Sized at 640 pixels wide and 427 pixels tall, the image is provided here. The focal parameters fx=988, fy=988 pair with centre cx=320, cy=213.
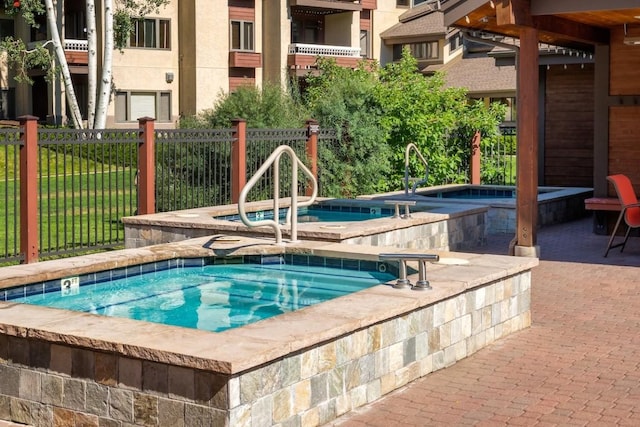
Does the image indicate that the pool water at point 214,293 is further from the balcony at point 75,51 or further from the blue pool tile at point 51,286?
the balcony at point 75,51

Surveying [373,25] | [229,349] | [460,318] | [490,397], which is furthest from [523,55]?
[373,25]

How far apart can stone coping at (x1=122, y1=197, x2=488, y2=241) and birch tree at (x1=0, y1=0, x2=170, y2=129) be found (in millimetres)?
18716

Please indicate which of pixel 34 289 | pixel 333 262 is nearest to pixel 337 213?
pixel 333 262

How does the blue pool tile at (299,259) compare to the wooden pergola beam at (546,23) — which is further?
the wooden pergola beam at (546,23)

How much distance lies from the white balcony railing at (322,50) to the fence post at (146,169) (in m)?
28.5

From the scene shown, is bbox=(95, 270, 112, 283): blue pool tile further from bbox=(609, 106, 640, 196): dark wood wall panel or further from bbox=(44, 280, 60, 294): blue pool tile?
bbox=(609, 106, 640, 196): dark wood wall panel

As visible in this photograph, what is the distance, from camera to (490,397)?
6.46m

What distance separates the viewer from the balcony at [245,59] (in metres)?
39.7

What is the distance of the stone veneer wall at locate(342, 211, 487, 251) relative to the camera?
39.4 feet

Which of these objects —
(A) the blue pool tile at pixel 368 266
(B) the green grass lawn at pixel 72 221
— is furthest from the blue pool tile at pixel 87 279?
(B) the green grass lawn at pixel 72 221

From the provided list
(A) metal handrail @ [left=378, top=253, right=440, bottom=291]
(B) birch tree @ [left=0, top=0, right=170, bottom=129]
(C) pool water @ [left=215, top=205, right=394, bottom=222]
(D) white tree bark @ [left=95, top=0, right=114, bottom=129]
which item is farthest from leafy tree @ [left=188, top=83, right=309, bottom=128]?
(B) birch tree @ [left=0, top=0, right=170, bottom=129]

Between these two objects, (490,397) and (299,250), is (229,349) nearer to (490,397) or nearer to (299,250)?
(490,397)

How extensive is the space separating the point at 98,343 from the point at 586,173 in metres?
16.5

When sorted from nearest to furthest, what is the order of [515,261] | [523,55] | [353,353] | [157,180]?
[353,353] → [515,261] → [523,55] → [157,180]
